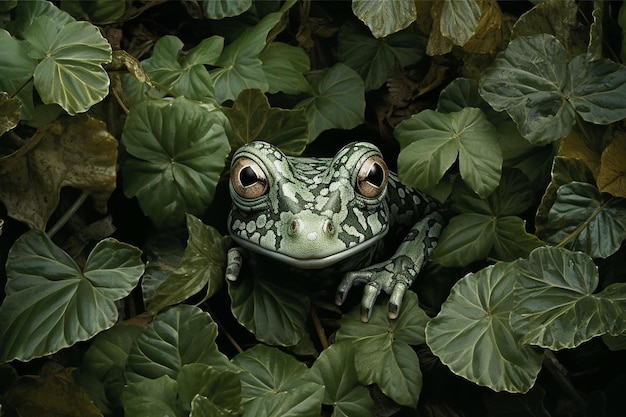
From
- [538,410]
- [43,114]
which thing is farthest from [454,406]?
[43,114]

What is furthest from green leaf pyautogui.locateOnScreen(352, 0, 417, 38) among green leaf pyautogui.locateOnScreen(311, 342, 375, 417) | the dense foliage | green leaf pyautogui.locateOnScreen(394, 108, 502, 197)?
green leaf pyautogui.locateOnScreen(311, 342, 375, 417)

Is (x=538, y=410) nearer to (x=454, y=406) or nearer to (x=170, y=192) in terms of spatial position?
(x=454, y=406)

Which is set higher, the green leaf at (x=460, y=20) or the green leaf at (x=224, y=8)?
the green leaf at (x=460, y=20)

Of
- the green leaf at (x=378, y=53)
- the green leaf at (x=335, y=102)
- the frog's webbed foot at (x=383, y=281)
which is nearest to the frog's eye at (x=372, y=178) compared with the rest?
the frog's webbed foot at (x=383, y=281)

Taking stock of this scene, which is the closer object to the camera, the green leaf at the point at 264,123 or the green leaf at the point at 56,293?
the green leaf at the point at 56,293

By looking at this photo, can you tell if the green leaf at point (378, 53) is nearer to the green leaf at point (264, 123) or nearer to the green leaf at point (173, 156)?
the green leaf at point (264, 123)
